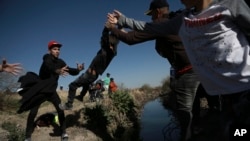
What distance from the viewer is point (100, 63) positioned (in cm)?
698

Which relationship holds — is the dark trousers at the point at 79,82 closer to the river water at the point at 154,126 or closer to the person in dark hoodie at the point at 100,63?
the person in dark hoodie at the point at 100,63

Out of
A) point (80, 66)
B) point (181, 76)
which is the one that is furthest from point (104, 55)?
point (181, 76)

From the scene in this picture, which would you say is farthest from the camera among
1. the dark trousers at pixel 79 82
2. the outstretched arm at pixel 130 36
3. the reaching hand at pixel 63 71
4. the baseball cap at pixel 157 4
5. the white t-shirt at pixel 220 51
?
the dark trousers at pixel 79 82

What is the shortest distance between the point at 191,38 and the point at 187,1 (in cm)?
28

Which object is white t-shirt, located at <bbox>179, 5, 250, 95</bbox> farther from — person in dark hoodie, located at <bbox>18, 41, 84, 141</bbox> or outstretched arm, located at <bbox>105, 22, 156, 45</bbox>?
person in dark hoodie, located at <bbox>18, 41, 84, 141</bbox>

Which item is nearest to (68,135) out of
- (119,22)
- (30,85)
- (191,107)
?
(30,85)

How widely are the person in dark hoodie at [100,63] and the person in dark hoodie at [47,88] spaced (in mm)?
389

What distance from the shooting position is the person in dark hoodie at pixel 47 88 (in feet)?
22.0

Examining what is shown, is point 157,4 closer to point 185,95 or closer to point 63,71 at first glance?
point 185,95

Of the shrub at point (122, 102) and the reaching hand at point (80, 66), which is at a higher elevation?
the reaching hand at point (80, 66)

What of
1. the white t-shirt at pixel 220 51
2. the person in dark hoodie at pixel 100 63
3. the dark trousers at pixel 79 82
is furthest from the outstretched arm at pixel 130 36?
the dark trousers at pixel 79 82

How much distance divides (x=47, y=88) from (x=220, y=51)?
5268mm

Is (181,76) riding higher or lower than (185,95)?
higher

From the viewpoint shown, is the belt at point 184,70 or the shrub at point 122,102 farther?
the shrub at point 122,102
